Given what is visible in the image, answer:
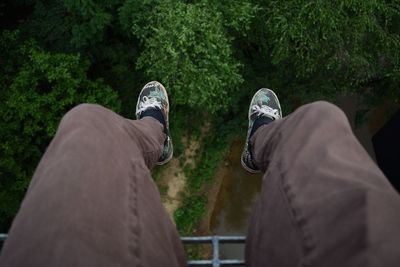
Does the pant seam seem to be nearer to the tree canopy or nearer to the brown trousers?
the brown trousers

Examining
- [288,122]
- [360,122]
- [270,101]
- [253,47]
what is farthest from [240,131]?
[288,122]

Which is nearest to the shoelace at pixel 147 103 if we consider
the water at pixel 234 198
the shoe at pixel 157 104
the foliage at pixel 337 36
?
the shoe at pixel 157 104

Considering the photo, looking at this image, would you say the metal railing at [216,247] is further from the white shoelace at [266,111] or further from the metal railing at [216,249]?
the white shoelace at [266,111]

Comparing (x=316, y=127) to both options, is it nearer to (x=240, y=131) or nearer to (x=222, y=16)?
(x=222, y=16)

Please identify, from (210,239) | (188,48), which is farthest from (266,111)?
(210,239)

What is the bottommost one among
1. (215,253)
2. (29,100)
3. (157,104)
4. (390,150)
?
(390,150)

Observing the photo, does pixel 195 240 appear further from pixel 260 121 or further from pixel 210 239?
pixel 260 121

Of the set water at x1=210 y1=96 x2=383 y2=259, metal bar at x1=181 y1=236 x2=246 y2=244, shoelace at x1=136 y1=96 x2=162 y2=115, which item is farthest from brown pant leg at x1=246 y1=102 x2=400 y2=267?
water at x1=210 y1=96 x2=383 y2=259
